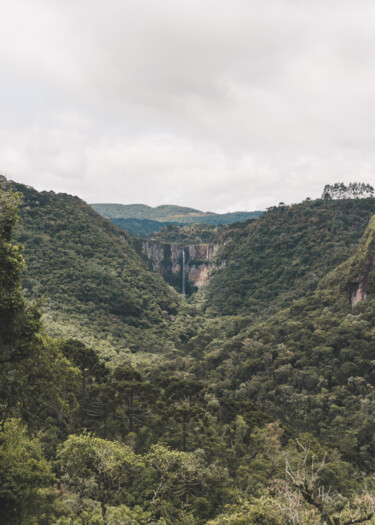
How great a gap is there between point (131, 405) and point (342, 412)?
1263 inches

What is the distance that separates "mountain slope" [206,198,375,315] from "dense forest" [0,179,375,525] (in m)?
0.74

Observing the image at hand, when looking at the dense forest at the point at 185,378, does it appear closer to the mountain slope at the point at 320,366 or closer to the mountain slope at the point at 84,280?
the mountain slope at the point at 320,366

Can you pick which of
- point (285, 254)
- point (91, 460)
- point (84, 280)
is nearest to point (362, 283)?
point (285, 254)

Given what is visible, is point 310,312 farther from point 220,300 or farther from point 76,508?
point 76,508

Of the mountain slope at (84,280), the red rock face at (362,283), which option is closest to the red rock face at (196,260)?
the mountain slope at (84,280)

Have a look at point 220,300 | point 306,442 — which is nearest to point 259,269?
point 220,300

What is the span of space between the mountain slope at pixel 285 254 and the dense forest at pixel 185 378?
2.42 ft

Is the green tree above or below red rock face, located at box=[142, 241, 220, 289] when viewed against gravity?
below

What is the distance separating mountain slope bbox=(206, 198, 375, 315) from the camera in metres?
121

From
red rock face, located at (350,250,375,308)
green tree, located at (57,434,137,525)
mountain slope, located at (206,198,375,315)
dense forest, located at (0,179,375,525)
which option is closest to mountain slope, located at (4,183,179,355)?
dense forest, located at (0,179,375,525)

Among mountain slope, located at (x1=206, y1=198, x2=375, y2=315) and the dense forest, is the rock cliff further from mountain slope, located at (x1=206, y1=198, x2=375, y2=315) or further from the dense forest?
the dense forest

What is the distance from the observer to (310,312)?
79.6 m

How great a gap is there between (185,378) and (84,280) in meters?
48.5

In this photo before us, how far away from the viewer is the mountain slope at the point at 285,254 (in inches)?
4763
